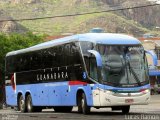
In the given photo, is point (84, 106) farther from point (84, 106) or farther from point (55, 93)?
point (55, 93)

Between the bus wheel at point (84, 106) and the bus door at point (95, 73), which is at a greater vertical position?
the bus door at point (95, 73)

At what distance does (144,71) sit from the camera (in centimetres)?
2459

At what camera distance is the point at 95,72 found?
2419 cm

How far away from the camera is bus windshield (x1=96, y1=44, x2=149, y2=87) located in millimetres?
23906

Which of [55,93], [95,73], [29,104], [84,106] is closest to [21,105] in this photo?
[29,104]

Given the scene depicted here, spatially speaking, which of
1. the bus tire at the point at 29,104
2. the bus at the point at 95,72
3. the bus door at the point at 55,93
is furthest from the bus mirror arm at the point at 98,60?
Answer: the bus tire at the point at 29,104

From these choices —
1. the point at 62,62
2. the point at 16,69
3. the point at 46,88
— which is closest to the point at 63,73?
the point at 62,62

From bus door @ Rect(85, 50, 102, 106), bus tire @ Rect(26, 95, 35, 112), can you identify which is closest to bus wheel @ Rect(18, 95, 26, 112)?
bus tire @ Rect(26, 95, 35, 112)

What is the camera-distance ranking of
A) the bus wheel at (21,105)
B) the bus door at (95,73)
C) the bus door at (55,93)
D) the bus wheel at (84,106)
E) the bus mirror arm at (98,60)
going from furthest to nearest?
the bus wheel at (21,105), the bus door at (55,93), the bus wheel at (84,106), the bus door at (95,73), the bus mirror arm at (98,60)

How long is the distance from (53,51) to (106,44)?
4740 millimetres

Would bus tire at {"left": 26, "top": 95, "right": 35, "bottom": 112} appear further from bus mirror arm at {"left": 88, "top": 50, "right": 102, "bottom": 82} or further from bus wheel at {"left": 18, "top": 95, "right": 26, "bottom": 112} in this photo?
bus mirror arm at {"left": 88, "top": 50, "right": 102, "bottom": 82}

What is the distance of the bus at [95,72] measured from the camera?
78.3 ft

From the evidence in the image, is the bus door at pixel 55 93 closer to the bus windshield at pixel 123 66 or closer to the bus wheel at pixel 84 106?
the bus wheel at pixel 84 106

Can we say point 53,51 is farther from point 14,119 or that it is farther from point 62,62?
point 14,119
